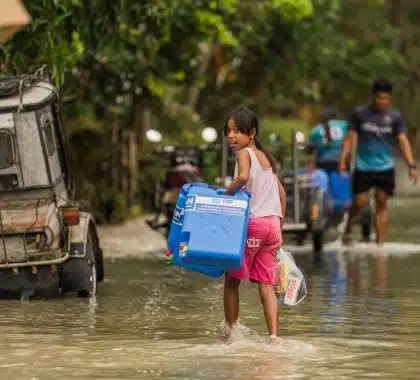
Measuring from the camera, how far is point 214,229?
1158cm

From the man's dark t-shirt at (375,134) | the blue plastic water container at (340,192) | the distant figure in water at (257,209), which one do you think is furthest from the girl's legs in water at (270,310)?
the blue plastic water container at (340,192)

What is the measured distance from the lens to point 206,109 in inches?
1655

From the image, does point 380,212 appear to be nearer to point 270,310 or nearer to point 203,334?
point 203,334

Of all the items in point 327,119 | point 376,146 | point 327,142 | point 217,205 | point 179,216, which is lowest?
point 327,142

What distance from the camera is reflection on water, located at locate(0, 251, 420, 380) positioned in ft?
35.6

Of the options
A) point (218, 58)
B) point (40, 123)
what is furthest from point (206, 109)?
point (40, 123)

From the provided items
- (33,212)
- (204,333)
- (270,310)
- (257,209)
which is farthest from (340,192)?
(270,310)

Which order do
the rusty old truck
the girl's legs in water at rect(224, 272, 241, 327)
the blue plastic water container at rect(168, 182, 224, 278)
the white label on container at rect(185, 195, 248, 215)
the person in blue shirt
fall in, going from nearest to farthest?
the white label on container at rect(185, 195, 248, 215) < the blue plastic water container at rect(168, 182, 224, 278) < the girl's legs in water at rect(224, 272, 241, 327) < the rusty old truck < the person in blue shirt

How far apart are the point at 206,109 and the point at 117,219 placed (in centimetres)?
1417

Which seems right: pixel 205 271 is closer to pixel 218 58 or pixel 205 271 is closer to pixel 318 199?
pixel 318 199

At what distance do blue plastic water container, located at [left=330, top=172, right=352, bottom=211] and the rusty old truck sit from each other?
838cm

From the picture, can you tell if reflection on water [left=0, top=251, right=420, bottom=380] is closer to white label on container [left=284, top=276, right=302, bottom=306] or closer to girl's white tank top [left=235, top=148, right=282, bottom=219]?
white label on container [left=284, top=276, right=302, bottom=306]

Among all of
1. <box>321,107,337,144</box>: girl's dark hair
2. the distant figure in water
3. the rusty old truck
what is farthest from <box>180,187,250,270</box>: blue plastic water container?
<box>321,107,337,144</box>: girl's dark hair

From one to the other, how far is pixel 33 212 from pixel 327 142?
9.26 metres
